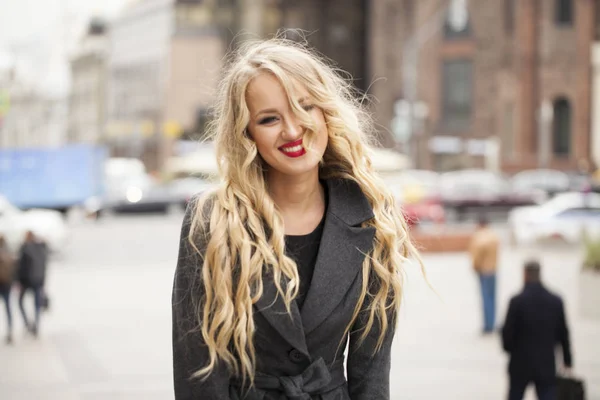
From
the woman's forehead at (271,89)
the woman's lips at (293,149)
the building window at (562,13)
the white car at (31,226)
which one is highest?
the building window at (562,13)

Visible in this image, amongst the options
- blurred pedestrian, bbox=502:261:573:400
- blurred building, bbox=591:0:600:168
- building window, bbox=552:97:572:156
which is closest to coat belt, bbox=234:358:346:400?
blurred pedestrian, bbox=502:261:573:400

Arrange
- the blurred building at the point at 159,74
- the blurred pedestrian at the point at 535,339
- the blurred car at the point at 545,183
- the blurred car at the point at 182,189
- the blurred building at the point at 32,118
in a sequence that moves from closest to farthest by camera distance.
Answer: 1. the blurred pedestrian at the point at 535,339
2. the blurred car at the point at 182,189
3. the blurred car at the point at 545,183
4. the blurred building at the point at 159,74
5. the blurred building at the point at 32,118

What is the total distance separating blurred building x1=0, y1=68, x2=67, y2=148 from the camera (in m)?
163

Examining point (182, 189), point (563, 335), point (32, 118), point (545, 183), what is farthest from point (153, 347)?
point (32, 118)

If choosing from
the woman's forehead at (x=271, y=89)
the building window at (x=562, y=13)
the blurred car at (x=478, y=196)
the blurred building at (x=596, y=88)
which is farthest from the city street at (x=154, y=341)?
the building window at (x=562, y=13)

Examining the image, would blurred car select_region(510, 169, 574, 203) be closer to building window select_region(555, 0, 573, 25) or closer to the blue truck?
building window select_region(555, 0, 573, 25)

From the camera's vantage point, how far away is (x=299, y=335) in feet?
9.12

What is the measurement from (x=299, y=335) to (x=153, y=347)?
37.0 ft

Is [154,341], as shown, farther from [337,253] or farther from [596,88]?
[596,88]

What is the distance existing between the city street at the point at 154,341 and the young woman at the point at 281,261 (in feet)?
10.1

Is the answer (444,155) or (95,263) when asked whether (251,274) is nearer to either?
(95,263)

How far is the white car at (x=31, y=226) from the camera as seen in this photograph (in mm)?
26500

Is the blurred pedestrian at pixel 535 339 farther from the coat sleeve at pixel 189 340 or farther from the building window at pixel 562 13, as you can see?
the building window at pixel 562 13

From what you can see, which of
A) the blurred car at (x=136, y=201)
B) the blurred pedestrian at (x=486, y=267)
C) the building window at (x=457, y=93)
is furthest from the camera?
the building window at (x=457, y=93)
